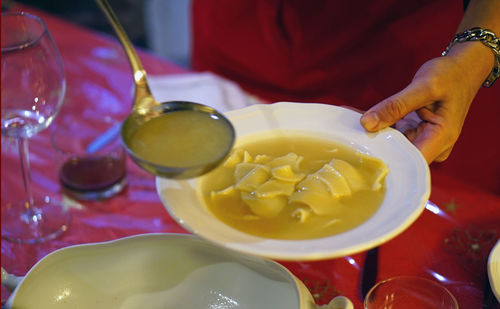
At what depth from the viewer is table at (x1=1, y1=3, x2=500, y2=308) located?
779 mm

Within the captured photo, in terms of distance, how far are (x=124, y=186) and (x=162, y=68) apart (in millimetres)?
414

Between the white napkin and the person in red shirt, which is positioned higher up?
the person in red shirt

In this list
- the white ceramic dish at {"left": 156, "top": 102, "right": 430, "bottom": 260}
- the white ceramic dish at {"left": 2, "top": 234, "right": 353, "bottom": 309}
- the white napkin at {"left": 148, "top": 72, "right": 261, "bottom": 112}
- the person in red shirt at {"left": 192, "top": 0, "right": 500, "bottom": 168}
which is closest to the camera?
the white ceramic dish at {"left": 156, "top": 102, "right": 430, "bottom": 260}

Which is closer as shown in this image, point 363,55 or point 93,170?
point 93,170

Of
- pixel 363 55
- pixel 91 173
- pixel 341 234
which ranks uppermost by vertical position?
pixel 341 234

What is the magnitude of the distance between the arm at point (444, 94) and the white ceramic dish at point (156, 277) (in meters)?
0.25

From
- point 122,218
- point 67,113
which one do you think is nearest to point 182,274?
point 122,218

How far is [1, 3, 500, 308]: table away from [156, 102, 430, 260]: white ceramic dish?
20 centimetres

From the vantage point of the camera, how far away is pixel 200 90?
1.23 m

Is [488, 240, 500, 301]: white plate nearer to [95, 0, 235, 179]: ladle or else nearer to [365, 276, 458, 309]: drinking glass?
[365, 276, 458, 309]: drinking glass

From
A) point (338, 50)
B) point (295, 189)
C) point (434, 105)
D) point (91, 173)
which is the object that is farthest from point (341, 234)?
point (338, 50)

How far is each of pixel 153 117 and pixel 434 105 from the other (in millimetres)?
414

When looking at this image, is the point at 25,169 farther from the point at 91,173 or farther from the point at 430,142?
the point at 430,142

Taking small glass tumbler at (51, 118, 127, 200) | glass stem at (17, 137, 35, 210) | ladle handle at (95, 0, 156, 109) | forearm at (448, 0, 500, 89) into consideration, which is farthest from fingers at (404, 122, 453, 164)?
glass stem at (17, 137, 35, 210)
